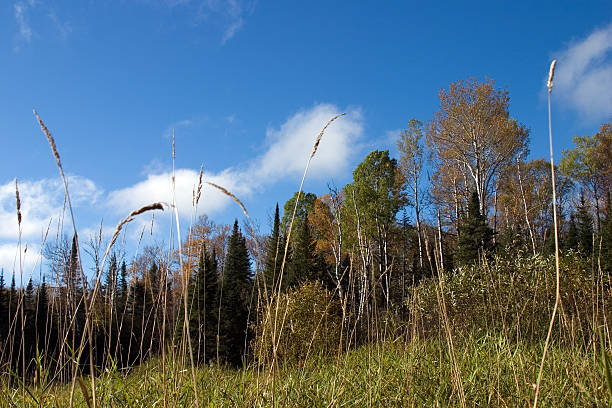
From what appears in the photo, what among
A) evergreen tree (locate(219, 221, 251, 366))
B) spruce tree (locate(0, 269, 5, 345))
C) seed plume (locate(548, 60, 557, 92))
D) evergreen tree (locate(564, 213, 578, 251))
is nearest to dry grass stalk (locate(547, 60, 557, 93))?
seed plume (locate(548, 60, 557, 92))

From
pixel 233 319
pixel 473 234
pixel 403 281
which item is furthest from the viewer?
pixel 473 234

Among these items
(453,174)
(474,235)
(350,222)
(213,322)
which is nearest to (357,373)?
(213,322)

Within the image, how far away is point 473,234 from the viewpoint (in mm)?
16406

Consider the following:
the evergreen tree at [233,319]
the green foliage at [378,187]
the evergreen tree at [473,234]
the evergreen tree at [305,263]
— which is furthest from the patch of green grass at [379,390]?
the green foliage at [378,187]

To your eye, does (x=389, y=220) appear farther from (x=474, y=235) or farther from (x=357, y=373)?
(x=357, y=373)

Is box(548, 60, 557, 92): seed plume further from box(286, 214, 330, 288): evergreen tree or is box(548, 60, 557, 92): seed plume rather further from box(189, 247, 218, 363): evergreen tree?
box(286, 214, 330, 288): evergreen tree

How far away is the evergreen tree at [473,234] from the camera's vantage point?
16205 millimetres

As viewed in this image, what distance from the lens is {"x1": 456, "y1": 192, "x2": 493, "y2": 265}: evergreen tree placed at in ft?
53.2

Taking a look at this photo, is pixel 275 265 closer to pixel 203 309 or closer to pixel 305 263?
pixel 203 309

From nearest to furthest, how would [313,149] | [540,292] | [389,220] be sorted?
[313,149], [540,292], [389,220]

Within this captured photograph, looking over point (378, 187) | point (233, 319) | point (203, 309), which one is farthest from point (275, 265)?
point (378, 187)

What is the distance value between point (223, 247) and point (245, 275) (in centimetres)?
1693

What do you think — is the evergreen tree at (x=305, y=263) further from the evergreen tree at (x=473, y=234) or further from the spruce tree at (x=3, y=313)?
the spruce tree at (x=3, y=313)

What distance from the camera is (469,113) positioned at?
712 inches
